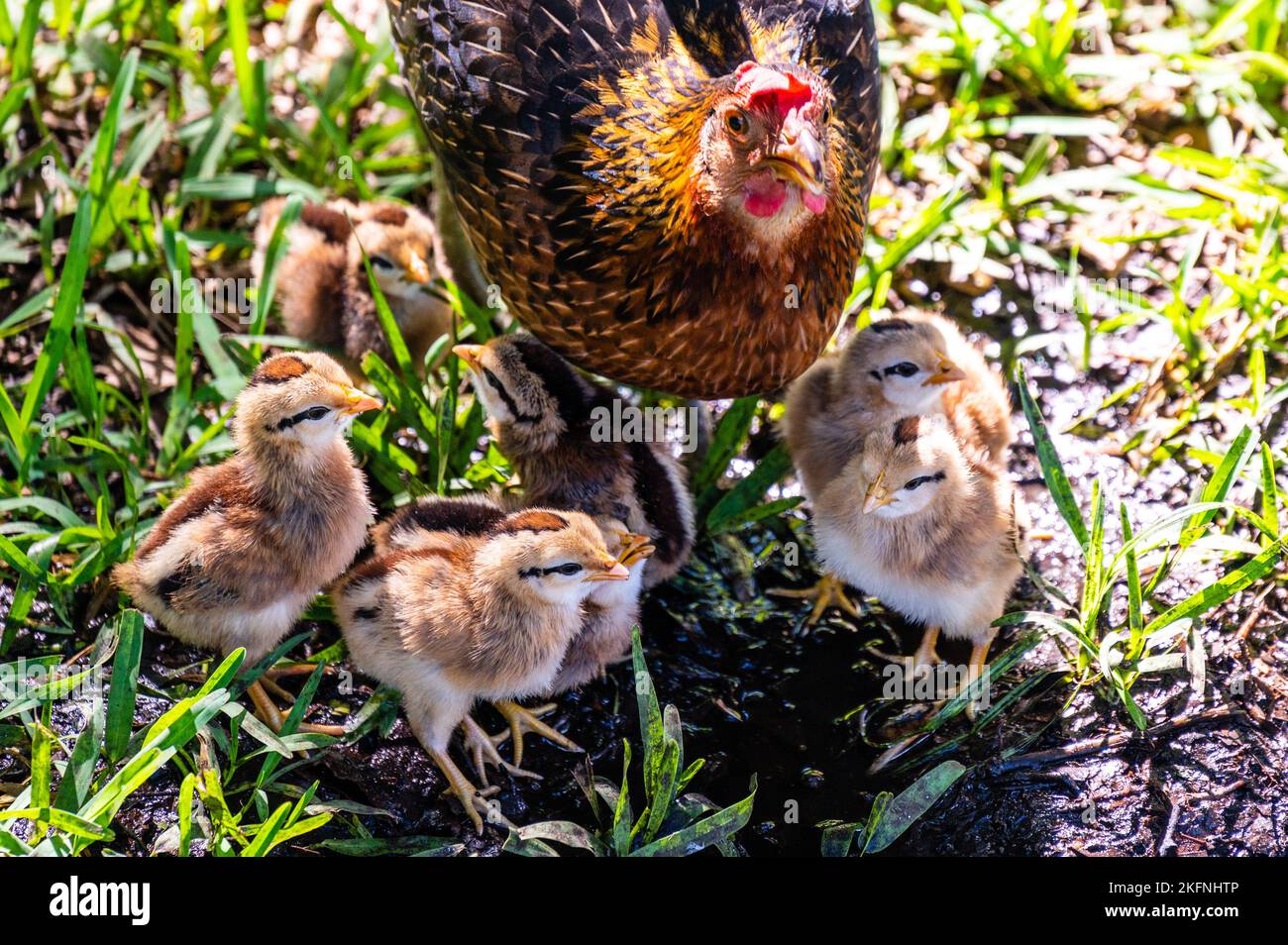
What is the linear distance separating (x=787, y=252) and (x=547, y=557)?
105 centimetres

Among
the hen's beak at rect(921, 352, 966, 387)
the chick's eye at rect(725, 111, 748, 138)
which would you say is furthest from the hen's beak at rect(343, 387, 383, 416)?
the hen's beak at rect(921, 352, 966, 387)

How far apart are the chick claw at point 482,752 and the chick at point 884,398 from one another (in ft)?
3.41

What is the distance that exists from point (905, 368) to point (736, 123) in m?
1.04

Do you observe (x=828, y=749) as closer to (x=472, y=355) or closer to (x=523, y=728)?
(x=523, y=728)

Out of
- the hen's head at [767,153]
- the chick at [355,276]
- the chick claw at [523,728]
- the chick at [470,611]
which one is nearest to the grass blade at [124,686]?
the chick at [470,611]

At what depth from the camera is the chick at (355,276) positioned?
15.5 feet

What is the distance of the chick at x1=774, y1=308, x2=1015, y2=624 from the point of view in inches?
167

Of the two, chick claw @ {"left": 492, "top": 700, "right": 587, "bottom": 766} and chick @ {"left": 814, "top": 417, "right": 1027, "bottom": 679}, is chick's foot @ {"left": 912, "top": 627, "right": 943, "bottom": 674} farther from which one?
chick claw @ {"left": 492, "top": 700, "right": 587, "bottom": 766}

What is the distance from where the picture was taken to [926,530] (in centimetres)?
402

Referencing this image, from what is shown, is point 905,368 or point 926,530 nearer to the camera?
point 926,530

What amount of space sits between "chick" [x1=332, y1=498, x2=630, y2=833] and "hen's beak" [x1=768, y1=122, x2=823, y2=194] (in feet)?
3.39

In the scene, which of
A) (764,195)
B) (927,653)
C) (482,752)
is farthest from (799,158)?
(482,752)

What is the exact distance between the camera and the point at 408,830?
3.79 m

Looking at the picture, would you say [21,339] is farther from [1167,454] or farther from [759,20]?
[1167,454]
